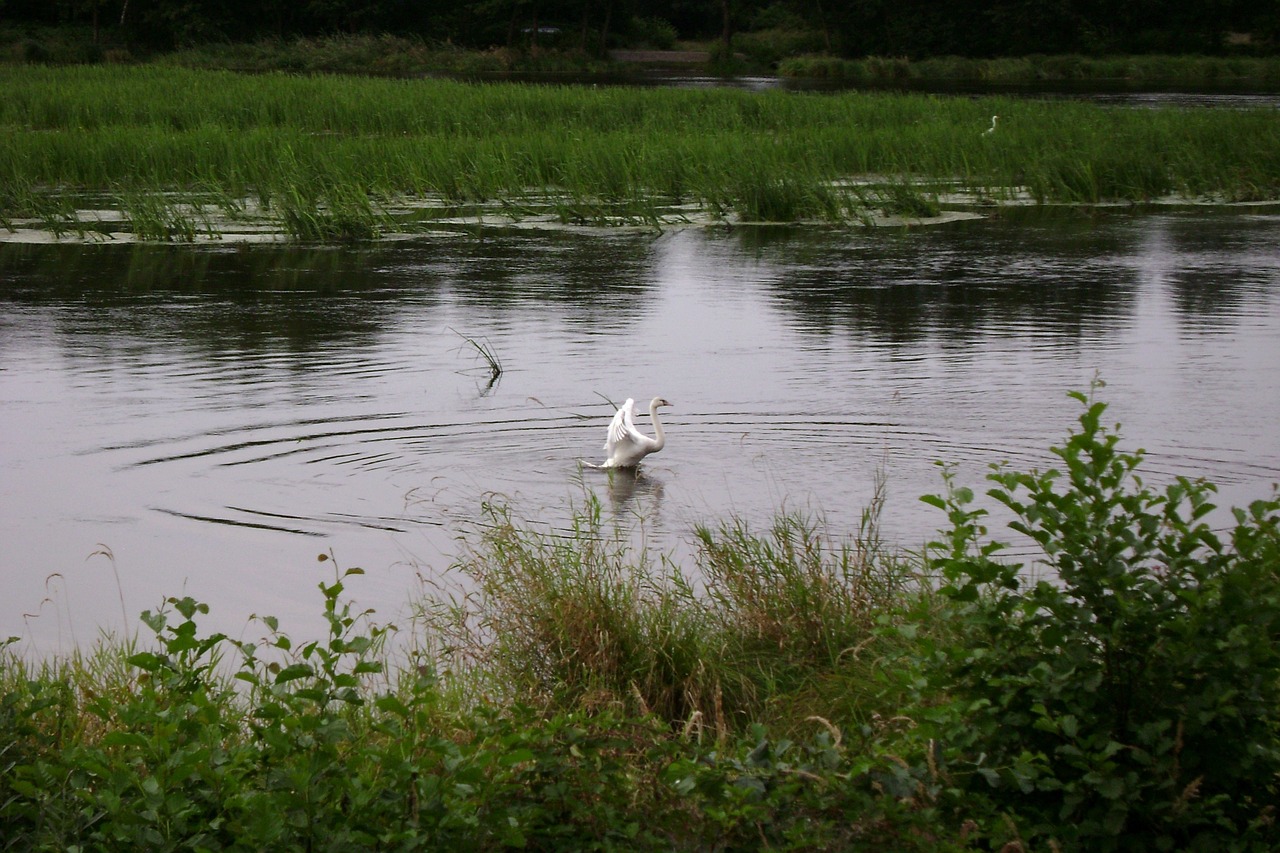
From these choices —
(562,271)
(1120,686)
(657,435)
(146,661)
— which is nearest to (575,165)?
(562,271)

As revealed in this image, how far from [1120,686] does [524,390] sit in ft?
22.1

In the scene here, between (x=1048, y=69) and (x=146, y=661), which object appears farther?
(x=1048, y=69)

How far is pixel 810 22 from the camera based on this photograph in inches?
2950

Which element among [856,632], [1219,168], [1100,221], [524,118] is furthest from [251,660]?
[524,118]

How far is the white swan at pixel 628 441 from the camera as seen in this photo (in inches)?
296

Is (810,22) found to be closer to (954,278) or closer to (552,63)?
(552,63)

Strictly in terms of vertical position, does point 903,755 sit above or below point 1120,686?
below

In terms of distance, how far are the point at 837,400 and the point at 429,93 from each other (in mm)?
22101

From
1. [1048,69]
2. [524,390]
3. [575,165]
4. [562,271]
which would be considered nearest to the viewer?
[524,390]

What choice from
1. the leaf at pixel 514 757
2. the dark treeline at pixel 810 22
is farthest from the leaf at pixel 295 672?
the dark treeline at pixel 810 22

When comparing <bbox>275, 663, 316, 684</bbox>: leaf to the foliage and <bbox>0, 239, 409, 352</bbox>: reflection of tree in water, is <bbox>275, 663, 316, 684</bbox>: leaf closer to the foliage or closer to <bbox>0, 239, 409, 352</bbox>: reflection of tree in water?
the foliage

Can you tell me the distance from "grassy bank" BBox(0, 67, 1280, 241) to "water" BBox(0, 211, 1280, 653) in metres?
1.88

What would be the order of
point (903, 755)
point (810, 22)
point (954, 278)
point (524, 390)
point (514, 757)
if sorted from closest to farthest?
point (514, 757)
point (903, 755)
point (524, 390)
point (954, 278)
point (810, 22)

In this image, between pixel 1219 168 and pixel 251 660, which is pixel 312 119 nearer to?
pixel 1219 168
